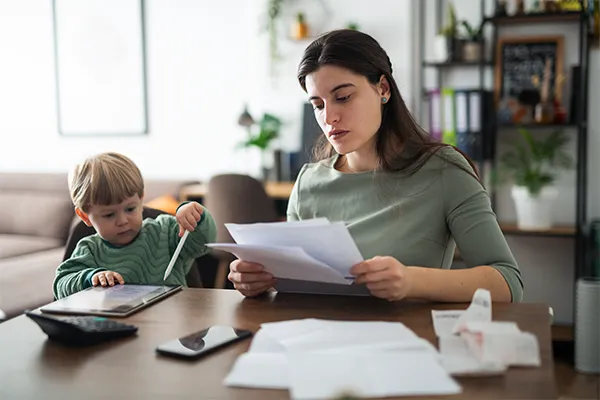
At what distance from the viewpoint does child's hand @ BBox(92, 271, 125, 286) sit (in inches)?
58.7

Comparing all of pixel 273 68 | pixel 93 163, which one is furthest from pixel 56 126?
pixel 93 163

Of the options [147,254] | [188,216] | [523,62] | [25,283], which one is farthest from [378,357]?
[523,62]

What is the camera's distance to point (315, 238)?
3.75ft

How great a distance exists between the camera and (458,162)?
5.04ft

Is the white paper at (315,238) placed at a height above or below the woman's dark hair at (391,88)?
below

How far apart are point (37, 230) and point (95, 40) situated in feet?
4.49

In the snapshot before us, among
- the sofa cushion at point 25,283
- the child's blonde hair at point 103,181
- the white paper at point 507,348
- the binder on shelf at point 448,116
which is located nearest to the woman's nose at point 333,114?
the child's blonde hair at point 103,181

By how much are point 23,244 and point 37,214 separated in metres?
0.28

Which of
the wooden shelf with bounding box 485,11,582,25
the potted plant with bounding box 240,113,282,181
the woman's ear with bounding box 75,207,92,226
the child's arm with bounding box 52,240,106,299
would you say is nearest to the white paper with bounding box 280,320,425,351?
the child's arm with bounding box 52,240,106,299

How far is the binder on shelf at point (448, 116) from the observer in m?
3.74

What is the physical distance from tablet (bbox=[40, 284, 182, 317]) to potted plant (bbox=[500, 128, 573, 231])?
8.60 feet

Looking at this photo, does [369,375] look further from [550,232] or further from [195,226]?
[550,232]

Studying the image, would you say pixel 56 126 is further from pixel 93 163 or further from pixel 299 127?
pixel 93 163

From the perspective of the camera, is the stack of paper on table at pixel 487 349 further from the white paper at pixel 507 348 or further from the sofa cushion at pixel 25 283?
the sofa cushion at pixel 25 283
